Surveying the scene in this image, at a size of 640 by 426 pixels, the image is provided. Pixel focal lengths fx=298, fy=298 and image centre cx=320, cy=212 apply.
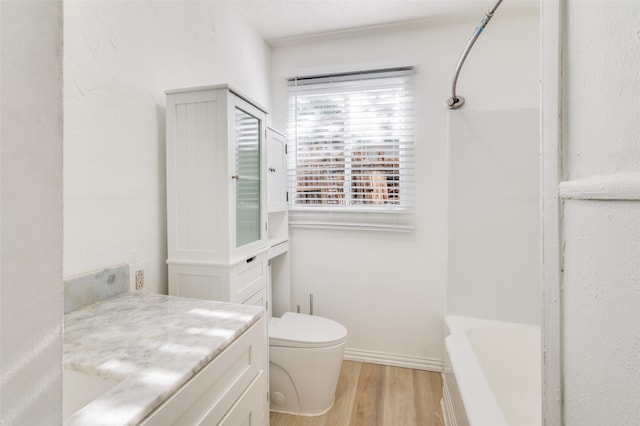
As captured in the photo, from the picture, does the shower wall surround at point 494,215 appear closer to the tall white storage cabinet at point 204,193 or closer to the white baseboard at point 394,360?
the white baseboard at point 394,360

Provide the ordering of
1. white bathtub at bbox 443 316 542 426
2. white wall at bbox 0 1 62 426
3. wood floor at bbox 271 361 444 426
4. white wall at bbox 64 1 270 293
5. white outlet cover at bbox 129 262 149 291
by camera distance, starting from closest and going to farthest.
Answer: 1. white wall at bbox 0 1 62 426
2. white wall at bbox 64 1 270 293
3. white outlet cover at bbox 129 262 149 291
4. white bathtub at bbox 443 316 542 426
5. wood floor at bbox 271 361 444 426

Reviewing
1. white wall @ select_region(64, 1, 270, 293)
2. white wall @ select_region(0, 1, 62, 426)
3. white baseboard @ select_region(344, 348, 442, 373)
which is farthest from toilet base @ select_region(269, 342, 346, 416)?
white wall @ select_region(0, 1, 62, 426)

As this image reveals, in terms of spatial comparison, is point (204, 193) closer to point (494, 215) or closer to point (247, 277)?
point (247, 277)

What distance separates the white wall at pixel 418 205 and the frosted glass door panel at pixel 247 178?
81 cm

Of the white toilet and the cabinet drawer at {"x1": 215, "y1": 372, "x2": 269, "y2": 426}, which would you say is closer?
the cabinet drawer at {"x1": 215, "y1": 372, "x2": 269, "y2": 426}

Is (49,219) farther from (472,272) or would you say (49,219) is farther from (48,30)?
(472,272)

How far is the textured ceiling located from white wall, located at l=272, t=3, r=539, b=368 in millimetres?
94

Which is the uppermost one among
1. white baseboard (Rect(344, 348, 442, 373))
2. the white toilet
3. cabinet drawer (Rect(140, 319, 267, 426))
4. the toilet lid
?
cabinet drawer (Rect(140, 319, 267, 426))

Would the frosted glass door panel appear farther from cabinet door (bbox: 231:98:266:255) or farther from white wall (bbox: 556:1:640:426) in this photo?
white wall (bbox: 556:1:640:426)

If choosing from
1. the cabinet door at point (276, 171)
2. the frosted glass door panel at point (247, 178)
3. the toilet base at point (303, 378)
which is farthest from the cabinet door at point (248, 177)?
the toilet base at point (303, 378)

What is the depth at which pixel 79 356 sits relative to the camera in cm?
69

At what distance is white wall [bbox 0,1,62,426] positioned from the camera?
0.25m

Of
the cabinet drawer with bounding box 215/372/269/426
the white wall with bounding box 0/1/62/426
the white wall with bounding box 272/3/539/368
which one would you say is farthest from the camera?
the white wall with bounding box 272/3/539/368

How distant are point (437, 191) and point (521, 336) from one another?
1.00 metres
